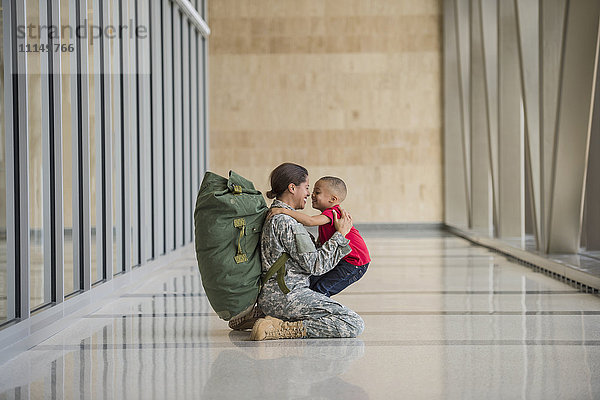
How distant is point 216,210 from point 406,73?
14509 millimetres

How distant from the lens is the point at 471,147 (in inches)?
645

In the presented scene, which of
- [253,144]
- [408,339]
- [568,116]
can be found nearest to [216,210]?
[408,339]

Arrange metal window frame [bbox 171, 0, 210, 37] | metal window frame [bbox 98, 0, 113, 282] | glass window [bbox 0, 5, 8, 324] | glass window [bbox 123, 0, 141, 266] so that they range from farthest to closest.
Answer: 1. metal window frame [bbox 171, 0, 210, 37]
2. glass window [bbox 123, 0, 141, 266]
3. metal window frame [bbox 98, 0, 113, 282]
4. glass window [bbox 0, 5, 8, 324]

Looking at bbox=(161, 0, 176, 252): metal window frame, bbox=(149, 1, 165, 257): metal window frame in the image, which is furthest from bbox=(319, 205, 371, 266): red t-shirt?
bbox=(161, 0, 176, 252): metal window frame

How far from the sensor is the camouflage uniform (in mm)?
5449

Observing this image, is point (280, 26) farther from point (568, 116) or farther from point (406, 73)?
point (568, 116)

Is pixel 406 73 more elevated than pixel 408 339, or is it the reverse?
pixel 406 73

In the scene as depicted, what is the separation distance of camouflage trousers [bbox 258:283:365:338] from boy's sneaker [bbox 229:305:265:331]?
0.68ft

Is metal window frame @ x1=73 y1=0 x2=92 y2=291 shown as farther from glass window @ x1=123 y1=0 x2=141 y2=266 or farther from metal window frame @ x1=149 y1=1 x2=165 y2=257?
metal window frame @ x1=149 y1=1 x2=165 y2=257

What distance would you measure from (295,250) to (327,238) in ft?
1.34

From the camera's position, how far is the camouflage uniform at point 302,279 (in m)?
5.45

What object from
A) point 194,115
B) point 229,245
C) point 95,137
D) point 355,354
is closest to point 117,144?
point 95,137

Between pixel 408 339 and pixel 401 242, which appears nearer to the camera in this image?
pixel 408 339

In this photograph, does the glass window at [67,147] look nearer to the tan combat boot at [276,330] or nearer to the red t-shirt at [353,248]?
the tan combat boot at [276,330]
